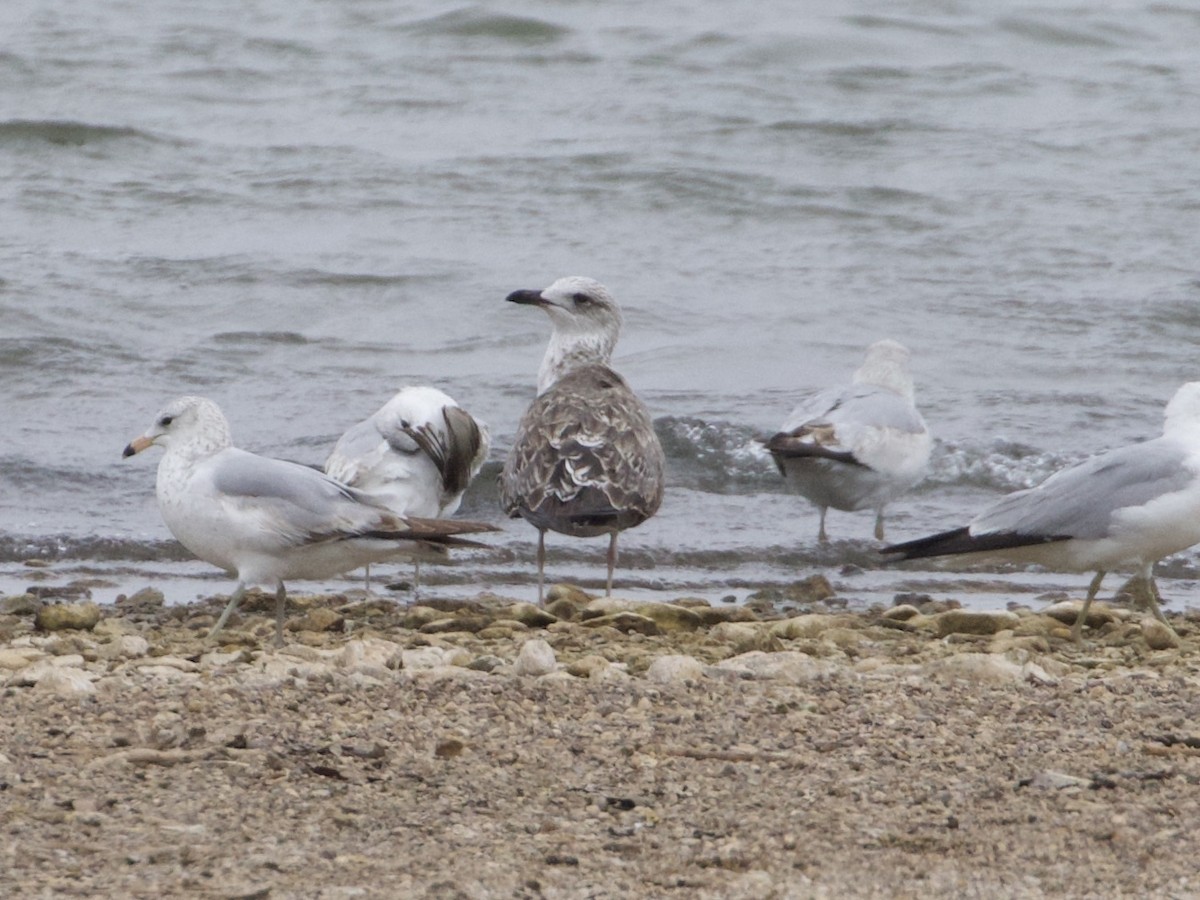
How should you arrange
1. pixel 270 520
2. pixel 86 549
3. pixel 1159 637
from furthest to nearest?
pixel 86 549 < pixel 270 520 < pixel 1159 637

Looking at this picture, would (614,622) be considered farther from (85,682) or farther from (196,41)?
(196,41)

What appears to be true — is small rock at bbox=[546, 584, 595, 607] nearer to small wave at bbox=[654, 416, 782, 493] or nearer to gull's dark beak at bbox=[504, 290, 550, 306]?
gull's dark beak at bbox=[504, 290, 550, 306]

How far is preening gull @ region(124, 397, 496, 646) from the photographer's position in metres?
6.18

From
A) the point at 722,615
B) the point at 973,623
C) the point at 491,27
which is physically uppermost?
the point at 491,27

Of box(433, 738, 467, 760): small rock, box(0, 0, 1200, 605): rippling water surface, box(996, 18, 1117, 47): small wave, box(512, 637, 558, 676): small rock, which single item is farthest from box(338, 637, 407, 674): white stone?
box(996, 18, 1117, 47): small wave

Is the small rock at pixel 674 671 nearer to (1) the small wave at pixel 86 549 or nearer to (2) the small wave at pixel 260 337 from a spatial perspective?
(1) the small wave at pixel 86 549

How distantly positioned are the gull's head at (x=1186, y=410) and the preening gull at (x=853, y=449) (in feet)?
6.74

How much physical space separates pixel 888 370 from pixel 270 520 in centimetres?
454

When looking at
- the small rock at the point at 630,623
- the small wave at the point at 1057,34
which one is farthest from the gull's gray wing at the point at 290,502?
the small wave at the point at 1057,34

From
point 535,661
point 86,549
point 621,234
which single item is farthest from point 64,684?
point 621,234

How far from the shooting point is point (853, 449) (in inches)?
340

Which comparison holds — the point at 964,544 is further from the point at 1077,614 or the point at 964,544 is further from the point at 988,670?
the point at 988,670

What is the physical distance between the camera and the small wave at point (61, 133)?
54.0ft

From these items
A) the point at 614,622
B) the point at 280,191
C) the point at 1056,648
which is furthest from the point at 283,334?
the point at 1056,648
